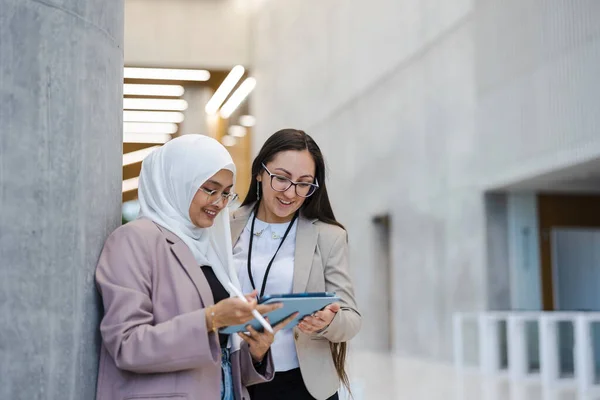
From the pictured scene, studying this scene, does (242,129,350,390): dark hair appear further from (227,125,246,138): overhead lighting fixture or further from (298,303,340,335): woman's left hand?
(227,125,246,138): overhead lighting fixture

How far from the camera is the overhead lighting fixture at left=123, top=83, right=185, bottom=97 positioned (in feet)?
82.0

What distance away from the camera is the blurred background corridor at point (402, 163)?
218 cm

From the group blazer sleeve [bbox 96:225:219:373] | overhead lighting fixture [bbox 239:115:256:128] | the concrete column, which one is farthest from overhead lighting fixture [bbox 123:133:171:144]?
blazer sleeve [bbox 96:225:219:373]

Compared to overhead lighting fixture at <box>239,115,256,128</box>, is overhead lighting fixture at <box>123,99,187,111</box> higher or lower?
higher

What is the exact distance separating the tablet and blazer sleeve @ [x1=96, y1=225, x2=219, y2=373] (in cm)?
17

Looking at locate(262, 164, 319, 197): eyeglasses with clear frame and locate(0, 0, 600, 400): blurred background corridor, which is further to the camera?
locate(262, 164, 319, 197): eyeglasses with clear frame

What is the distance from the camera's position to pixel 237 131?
28.3 metres

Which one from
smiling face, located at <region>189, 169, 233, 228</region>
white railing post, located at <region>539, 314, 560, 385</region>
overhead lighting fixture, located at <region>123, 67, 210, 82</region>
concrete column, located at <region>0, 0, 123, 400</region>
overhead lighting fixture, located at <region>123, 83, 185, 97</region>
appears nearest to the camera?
concrete column, located at <region>0, 0, 123, 400</region>

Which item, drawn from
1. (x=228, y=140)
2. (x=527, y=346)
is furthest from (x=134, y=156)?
(x=527, y=346)

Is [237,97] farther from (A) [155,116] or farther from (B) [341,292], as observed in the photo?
(B) [341,292]

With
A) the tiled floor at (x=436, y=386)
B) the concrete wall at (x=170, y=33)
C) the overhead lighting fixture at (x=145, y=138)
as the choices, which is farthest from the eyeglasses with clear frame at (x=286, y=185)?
the overhead lighting fixture at (x=145, y=138)

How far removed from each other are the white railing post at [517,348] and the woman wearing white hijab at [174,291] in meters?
9.43

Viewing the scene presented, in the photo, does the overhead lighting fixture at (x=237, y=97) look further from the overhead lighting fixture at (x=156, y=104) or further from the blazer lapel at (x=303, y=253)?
the blazer lapel at (x=303, y=253)

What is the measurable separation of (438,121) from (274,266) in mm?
11828
